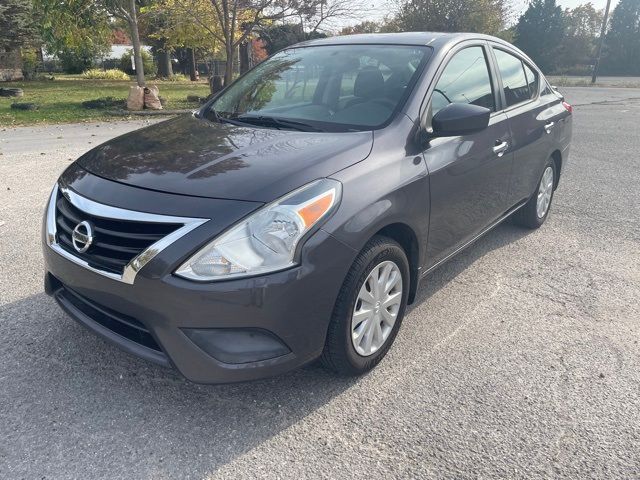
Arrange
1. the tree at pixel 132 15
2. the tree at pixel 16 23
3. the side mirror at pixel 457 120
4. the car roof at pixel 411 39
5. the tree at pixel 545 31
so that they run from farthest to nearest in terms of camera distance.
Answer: the tree at pixel 545 31
the tree at pixel 16 23
the tree at pixel 132 15
the car roof at pixel 411 39
the side mirror at pixel 457 120

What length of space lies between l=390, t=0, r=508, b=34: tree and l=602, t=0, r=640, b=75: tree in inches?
1207

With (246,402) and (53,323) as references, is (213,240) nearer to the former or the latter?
(246,402)

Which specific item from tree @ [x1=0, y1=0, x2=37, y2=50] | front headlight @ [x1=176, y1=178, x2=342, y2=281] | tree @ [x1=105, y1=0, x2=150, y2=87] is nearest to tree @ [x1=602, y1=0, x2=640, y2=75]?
tree @ [x1=0, y1=0, x2=37, y2=50]

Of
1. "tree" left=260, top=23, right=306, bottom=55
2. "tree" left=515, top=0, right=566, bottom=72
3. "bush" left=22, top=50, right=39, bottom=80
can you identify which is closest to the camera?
"tree" left=260, top=23, right=306, bottom=55

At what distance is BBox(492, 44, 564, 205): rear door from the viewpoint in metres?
4.10

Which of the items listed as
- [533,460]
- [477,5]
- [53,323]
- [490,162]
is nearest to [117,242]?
[53,323]

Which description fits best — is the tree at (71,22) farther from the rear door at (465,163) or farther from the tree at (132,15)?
Result: the rear door at (465,163)

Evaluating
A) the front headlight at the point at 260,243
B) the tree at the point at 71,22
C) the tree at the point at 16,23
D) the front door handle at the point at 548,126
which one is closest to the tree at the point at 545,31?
the tree at the point at 16,23

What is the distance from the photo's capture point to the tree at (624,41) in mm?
53719

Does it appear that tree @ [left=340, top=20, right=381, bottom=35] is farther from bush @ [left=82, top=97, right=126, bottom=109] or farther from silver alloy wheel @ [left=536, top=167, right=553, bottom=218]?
silver alloy wheel @ [left=536, top=167, right=553, bottom=218]

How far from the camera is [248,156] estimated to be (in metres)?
2.69

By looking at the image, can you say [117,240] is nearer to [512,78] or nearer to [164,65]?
[512,78]

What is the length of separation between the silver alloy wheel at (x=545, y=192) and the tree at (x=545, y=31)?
49.1 meters

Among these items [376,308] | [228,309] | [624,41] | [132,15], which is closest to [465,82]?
[376,308]
